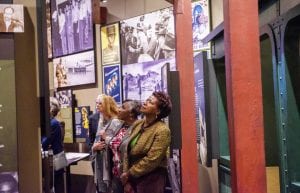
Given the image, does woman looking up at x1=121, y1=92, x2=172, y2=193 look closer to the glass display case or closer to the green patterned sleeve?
the green patterned sleeve

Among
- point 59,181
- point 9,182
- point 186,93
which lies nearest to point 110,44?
point 59,181

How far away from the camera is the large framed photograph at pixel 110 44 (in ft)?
28.5

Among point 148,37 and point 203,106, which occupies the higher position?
point 148,37

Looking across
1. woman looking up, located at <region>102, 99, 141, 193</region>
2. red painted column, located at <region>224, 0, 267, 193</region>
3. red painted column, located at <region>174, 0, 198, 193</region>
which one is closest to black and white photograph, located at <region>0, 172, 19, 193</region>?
red painted column, located at <region>224, 0, 267, 193</region>

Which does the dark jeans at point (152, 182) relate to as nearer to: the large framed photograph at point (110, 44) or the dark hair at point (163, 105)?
the dark hair at point (163, 105)

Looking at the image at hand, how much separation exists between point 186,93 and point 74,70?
5.16 meters

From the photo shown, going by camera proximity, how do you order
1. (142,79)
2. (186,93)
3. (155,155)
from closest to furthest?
(155,155) → (186,93) → (142,79)

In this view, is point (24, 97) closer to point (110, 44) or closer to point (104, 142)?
point (104, 142)

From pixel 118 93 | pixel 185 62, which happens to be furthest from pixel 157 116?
pixel 118 93

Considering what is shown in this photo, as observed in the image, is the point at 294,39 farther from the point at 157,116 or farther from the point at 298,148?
the point at 157,116

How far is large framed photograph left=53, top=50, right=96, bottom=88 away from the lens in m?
9.23

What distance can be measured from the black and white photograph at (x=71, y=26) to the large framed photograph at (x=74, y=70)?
140 mm

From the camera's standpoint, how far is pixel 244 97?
9.21 ft

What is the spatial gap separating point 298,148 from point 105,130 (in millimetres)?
2593
